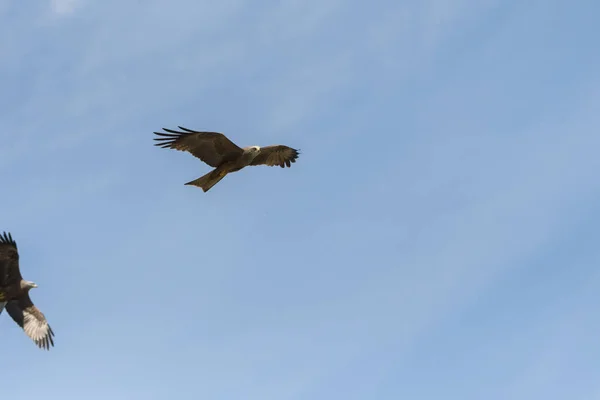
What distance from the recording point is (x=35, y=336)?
20297 mm

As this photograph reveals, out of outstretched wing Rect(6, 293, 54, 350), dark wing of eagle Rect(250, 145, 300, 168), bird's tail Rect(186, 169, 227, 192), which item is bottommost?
outstretched wing Rect(6, 293, 54, 350)

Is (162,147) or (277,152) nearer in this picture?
(162,147)

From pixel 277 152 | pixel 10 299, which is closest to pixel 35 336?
pixel 10 299

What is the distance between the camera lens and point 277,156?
2062 centimetres

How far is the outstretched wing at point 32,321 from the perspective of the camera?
20.2 metres

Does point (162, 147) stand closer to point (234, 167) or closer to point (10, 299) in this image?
point (234, 167)

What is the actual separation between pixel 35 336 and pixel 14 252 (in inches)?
96.6

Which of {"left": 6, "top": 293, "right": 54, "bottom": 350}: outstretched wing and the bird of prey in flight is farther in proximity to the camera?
{"left": 6, "top": 293, "right": 54, "bottom": 350}: outstretched wing

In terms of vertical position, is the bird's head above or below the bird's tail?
below

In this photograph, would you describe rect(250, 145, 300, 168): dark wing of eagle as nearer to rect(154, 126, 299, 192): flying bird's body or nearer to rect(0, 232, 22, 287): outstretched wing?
rect(154, 126, 299, 192): flying bird's body

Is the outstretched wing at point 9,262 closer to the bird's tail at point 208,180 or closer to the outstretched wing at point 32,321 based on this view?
the outstretched wing at point 32,321

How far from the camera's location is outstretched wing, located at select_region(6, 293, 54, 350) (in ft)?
66.3

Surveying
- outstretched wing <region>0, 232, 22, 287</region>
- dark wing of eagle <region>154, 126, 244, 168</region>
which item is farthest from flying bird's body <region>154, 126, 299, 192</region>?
outstretched wing <region>0, 232, 22, 287</region>

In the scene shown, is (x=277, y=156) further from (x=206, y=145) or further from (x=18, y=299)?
(x=18, y=299)
